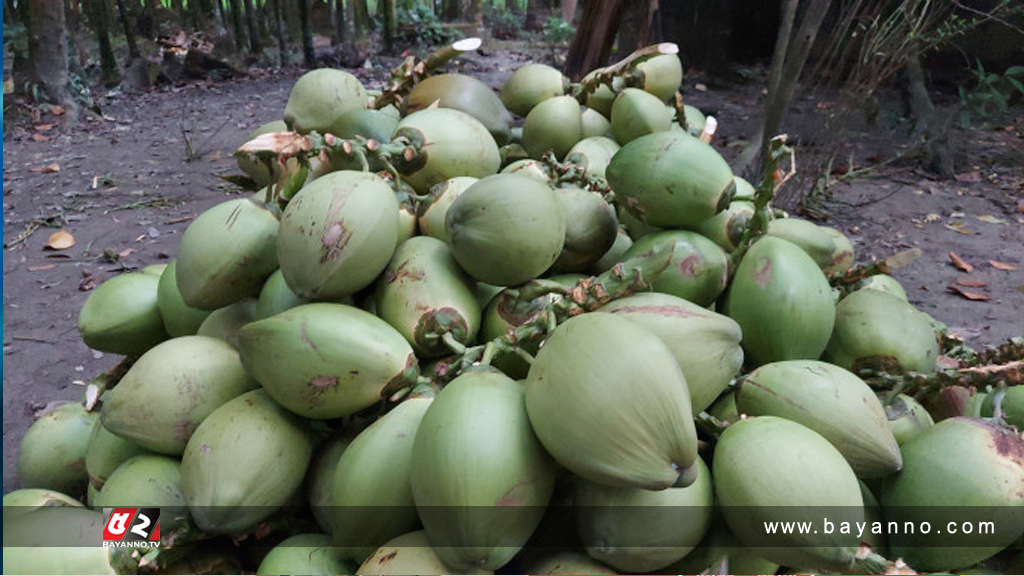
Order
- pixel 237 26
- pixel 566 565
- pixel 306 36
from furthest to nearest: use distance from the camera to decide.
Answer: pixel 237 26 < pixel 306 36 < pixel 566 565

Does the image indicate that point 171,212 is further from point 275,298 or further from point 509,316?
point 509,316

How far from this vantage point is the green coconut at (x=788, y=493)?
100 centimetres

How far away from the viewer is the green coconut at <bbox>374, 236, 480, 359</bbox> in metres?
1.33

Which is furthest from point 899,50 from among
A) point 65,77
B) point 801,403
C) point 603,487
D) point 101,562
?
point 65,77

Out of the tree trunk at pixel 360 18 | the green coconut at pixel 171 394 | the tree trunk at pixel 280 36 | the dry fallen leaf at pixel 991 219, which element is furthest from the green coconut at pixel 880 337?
the tree trunk at pixel 360 18

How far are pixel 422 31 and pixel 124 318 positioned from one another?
1085 cm

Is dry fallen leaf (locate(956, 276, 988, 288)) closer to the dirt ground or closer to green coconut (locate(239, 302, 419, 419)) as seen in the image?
the dirt ground

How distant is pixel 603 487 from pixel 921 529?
19.1 inches

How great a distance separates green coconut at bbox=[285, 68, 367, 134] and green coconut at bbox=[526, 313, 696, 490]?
4.53 feet

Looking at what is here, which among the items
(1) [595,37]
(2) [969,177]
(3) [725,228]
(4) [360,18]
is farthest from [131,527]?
Result: (4) [360,18]

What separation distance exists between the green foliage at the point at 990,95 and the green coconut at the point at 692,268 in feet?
18.9

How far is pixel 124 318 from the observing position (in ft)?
5.73

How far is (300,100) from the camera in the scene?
86.6 inches

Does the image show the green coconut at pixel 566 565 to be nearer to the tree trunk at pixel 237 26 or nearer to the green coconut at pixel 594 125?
the green coconut at pixel 594 125
